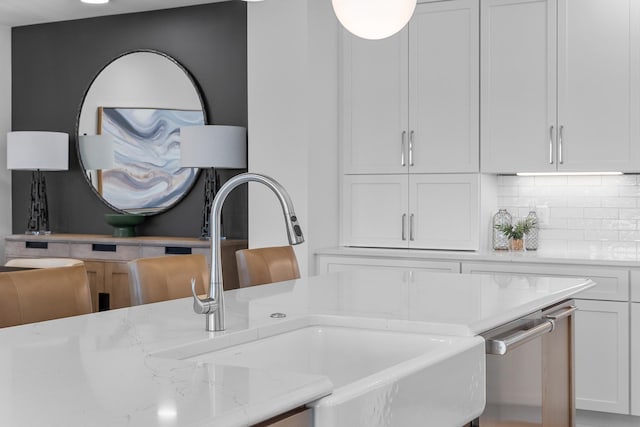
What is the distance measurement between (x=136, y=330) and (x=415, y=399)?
70cm

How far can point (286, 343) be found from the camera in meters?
2.07

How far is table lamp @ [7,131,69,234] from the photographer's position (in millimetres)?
5707

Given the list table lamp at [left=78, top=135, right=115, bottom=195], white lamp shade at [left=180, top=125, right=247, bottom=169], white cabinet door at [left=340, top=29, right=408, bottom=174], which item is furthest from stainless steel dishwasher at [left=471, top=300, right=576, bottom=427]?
table lamp at [left=78, top=135, right=115, bottom=195]

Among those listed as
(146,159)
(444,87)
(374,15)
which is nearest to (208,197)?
(146,159)

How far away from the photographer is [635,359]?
4.18 metres

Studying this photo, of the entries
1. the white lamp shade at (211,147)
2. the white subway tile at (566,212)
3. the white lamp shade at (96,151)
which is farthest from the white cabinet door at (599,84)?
the white lamp shade at (96,151)

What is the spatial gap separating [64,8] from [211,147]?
5.85 ft

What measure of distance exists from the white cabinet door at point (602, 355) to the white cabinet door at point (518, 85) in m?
0.86

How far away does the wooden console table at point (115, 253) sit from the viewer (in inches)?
201

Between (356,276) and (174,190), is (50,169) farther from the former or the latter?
(356,276)

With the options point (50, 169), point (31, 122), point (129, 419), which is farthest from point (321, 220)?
point (129, 419)

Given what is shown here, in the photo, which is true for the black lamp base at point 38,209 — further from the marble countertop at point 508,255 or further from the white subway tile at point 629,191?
the white subway tile at point 629,191

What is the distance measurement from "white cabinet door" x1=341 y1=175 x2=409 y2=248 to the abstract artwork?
1251 mm

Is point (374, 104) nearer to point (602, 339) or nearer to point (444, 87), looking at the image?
point (444, 87)
